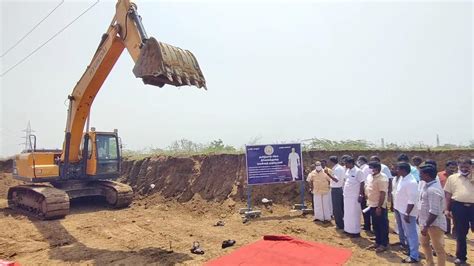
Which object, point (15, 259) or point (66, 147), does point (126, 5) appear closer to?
point (66, 147)

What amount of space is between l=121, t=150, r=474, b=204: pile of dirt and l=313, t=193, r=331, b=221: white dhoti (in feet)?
6.99

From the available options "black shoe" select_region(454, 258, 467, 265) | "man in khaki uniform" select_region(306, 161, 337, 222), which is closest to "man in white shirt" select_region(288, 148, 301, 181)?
"man in khaki uniform" select_region(306, 161, 337, 222)

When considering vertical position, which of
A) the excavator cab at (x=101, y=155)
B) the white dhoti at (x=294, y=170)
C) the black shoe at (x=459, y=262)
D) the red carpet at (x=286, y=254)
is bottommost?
the black shoe at (x=459, y=262)

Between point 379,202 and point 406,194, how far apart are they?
698 millimetres

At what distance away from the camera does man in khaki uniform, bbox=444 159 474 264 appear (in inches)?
246

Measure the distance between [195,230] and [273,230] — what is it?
2.05 m

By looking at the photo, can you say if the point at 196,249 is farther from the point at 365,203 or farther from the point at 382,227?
the point at 365,203

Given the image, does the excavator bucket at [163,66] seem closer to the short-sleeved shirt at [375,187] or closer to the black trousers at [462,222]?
the short-sleeved shirt at [375,187]

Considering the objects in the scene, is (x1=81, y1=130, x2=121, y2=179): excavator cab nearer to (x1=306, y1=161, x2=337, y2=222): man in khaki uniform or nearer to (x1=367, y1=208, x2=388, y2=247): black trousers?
(x1=306, y1=161, x2=337, y2=222): man in khaki uniform

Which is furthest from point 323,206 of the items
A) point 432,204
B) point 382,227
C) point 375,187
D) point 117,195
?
point 117,195

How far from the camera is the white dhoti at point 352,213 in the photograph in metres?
7.92

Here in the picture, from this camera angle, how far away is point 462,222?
6387mm

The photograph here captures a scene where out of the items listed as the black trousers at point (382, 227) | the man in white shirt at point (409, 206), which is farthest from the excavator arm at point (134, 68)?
the black trousers at point (382, 227)

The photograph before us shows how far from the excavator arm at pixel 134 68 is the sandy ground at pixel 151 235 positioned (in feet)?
8.92
